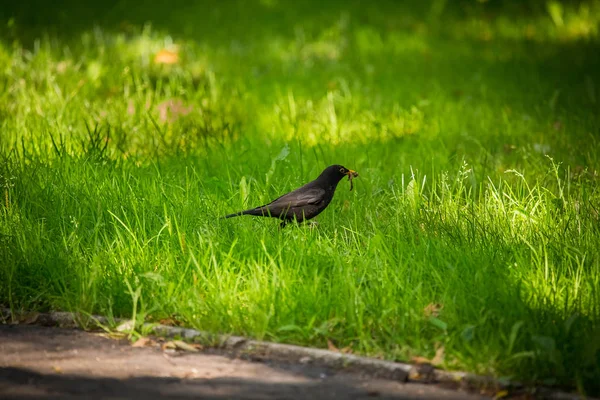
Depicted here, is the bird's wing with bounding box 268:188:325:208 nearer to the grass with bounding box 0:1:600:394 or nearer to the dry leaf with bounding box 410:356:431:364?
the grass with bounding box 0:1:600:394

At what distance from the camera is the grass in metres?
3.89

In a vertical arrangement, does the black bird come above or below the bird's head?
below

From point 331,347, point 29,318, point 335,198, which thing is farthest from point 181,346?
point 335,198

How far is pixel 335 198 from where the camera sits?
6.13 m

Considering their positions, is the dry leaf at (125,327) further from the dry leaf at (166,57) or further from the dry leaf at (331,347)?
the dry leaf at (166,57)

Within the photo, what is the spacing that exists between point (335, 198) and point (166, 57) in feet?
17.2

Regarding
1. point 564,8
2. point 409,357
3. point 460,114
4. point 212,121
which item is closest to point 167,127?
point 212,121

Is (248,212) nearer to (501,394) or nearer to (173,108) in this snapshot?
(501,394)

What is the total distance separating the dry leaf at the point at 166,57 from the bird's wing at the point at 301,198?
18.7 feet

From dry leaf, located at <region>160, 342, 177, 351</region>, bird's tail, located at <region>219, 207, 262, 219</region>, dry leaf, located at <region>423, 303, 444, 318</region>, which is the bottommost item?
dry leaf, located at <region>160, 342, 177, 351</region>

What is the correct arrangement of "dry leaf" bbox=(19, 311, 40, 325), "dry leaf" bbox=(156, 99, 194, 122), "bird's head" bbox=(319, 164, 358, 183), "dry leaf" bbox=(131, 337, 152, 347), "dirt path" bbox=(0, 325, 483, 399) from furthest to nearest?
"dry leaf" bbox=(156, 99, 194, 122) → "bird's head" bbox=(319, 164, 358, 183) → "dry leaf" bbox=(19, 311, 40, 325) → "dry leaf" bbox=(131, 337, 152, 347) → "dirt path" bbox=(0, 325, 483, 399)

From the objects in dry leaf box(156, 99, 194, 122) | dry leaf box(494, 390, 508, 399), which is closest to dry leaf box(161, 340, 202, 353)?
dry leaf box(494, 390, 508, 399)

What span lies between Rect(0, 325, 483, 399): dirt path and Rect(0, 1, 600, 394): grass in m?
0.23

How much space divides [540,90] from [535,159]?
3047 mm
